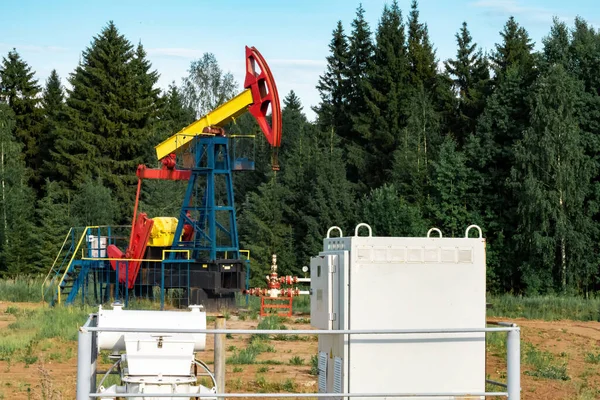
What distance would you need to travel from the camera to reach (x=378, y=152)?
5741 cm

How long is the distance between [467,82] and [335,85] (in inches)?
375

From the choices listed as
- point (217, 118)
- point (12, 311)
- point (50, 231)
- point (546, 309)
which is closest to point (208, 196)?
point (217, 118)

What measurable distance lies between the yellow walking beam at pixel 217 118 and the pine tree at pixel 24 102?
37.5 metres

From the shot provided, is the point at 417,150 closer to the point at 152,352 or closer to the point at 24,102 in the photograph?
the point at 24,102

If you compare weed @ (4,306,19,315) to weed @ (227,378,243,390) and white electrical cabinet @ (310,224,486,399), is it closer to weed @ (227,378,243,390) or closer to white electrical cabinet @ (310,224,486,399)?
weed @ (227,378,243,390)

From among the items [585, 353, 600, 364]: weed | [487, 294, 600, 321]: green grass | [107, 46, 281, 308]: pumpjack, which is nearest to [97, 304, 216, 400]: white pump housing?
[585, 353, 600, 364]: weed

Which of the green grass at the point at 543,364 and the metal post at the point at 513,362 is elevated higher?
the metal post at the point at 513,362

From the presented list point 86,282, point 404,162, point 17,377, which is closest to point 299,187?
point 404,162

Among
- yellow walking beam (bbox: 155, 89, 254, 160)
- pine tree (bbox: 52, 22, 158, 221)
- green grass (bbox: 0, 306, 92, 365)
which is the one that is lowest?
green grass (bbox: 0, 306, 92, 365)

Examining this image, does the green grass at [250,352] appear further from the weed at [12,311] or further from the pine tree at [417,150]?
the pine tree at [417,150]

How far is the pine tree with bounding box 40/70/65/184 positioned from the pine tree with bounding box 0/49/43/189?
19.2 inches

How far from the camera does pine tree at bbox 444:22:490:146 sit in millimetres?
53500

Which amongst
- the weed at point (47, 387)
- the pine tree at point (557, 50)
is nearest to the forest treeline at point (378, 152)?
the pine tree at point (557, 50)

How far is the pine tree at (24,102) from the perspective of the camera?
2667 inches
